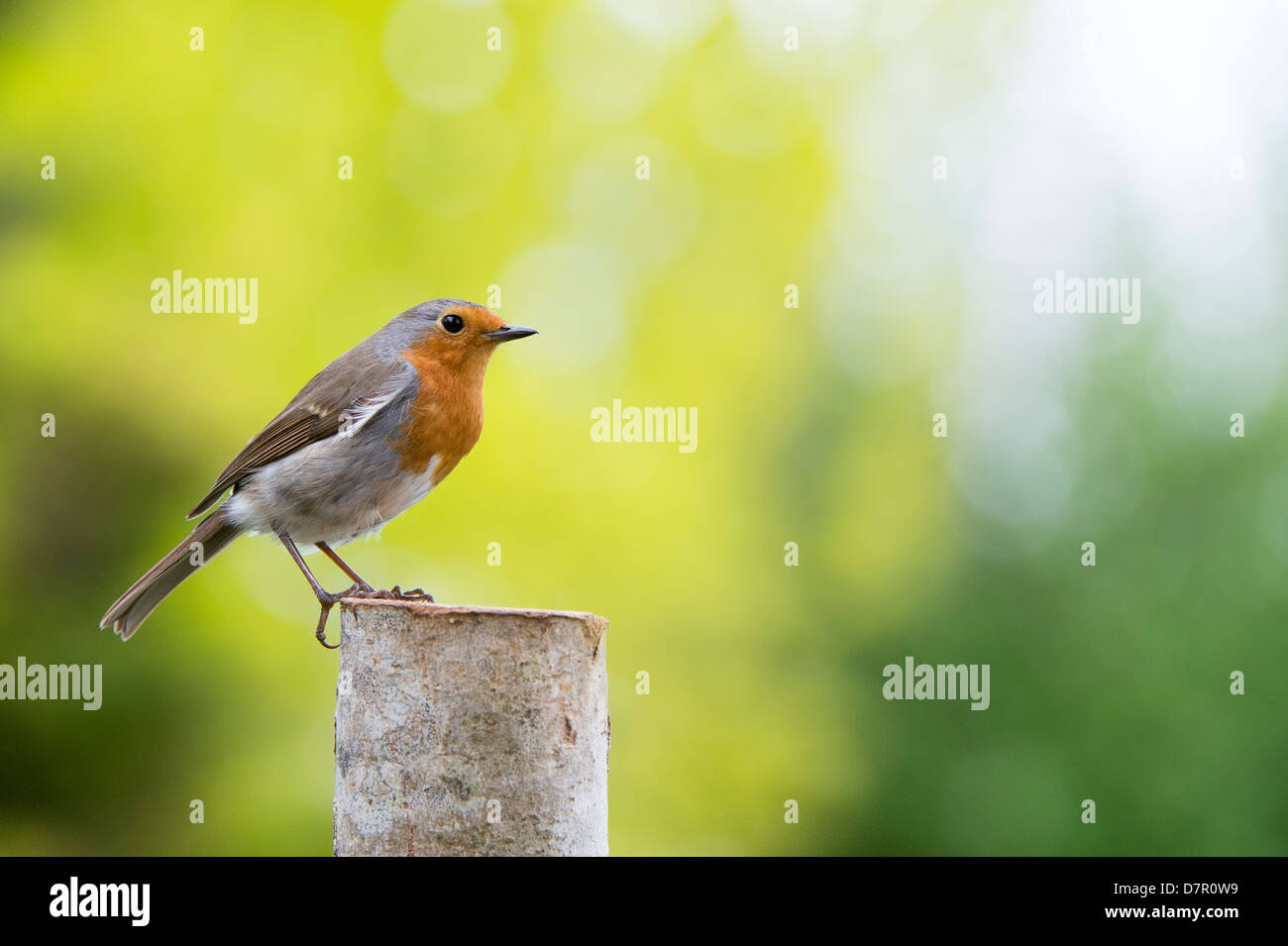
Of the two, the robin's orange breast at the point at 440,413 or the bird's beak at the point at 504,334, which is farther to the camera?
the bird's beak at the point at 504,334

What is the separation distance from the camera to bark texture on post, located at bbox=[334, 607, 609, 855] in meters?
3.79

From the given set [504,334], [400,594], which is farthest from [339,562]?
[504,334]

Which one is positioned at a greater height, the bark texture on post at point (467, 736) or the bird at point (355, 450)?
the bird at point (355, 450)

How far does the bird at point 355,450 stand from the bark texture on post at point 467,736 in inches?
85.3

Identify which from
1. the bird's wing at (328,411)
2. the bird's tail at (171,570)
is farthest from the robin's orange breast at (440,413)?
the bird's tail at (171,570)

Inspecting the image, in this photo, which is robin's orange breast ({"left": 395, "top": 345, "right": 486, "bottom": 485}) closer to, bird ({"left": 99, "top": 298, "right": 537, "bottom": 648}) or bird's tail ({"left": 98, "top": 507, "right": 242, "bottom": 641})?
bird ({"left": 99, "top": 298, "right": 537, "bottom": 648})

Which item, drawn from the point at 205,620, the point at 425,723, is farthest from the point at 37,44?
the point at 425,723

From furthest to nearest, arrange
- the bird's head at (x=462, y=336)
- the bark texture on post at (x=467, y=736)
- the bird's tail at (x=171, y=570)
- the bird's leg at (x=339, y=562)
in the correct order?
the bird's head at (x=462, y=336), the bird's tail at (x=171, y=570), the bird's leg at (x=339, y=562), the bark texture on post at (x=467, y=736)

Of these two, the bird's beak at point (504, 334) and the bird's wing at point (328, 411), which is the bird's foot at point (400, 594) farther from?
the bird's beak at point (504, 334)

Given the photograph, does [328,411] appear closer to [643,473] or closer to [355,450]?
[355,450]

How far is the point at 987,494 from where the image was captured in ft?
55.9

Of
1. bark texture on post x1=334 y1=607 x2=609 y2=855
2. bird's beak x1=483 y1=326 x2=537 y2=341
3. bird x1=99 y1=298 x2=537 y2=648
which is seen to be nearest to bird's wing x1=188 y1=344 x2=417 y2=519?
bird x1=99 y1=298 x2=537 y2=648

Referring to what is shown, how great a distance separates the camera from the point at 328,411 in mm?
6363

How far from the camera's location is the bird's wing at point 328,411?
20.6 ft
